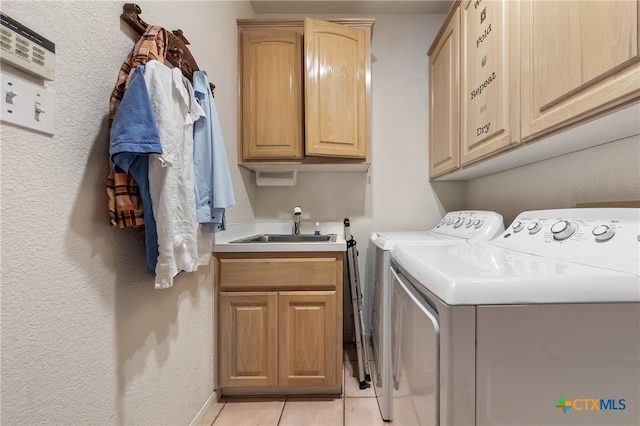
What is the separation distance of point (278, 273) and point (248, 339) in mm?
412

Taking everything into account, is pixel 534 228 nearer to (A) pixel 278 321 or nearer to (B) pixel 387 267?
(B) pixel 387 267

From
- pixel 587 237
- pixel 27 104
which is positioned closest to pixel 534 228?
pixel 587 237

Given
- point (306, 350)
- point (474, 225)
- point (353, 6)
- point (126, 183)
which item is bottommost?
point (306, 350)

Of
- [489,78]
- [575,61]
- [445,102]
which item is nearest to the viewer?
[575,61]

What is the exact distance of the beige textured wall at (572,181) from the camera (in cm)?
93

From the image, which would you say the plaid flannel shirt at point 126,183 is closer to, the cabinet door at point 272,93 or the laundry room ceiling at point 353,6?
the cabinet door at point 272,93

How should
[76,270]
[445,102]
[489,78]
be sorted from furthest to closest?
[445,102]
[489,78]
[76,270]

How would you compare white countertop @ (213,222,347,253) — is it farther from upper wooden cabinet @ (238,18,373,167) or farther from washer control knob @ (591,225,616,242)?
washer control knob @ (591,225,616,242)

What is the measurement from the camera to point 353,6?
2.02m

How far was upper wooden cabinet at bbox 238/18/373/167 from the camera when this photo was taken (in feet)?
5.78

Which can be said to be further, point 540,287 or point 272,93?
point 272,93

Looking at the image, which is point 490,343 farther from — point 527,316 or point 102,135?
point 102,135

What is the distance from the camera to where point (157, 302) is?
100 cm

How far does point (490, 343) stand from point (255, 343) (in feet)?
4.16
